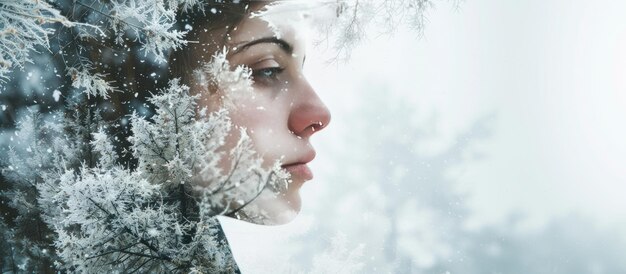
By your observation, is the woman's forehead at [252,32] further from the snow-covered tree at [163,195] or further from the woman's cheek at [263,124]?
the snow-covered tree at [163,195]

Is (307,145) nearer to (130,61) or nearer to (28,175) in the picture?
(130,61)

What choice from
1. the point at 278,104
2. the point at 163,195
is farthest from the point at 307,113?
the point at 163,195

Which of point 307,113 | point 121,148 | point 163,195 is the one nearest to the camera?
point 163,195

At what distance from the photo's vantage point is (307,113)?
3111mm

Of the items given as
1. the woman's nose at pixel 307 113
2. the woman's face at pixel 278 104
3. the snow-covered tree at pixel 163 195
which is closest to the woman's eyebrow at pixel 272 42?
the woman's face at pixel 278 104

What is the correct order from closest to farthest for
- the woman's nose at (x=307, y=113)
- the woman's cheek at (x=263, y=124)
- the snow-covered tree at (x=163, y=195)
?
the snow-covered tree at (x=163, y=195), the woman's cheek at (x=263, y=124), the woman's nose at (x=307, y=113)

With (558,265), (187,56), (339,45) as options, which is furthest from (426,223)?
(187,56)

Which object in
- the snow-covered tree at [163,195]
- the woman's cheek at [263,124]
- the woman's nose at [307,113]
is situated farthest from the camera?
the woman's nose at [307,113]

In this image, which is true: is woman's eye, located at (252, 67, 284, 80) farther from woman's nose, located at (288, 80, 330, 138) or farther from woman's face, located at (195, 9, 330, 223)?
woman's nose, located at (288, 80, 330, 138)

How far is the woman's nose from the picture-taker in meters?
3.09

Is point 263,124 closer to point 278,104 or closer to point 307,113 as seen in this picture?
point 278,104

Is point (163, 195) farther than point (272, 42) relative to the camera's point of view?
No

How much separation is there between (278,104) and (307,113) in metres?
0.22

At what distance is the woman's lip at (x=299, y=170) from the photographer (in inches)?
124
